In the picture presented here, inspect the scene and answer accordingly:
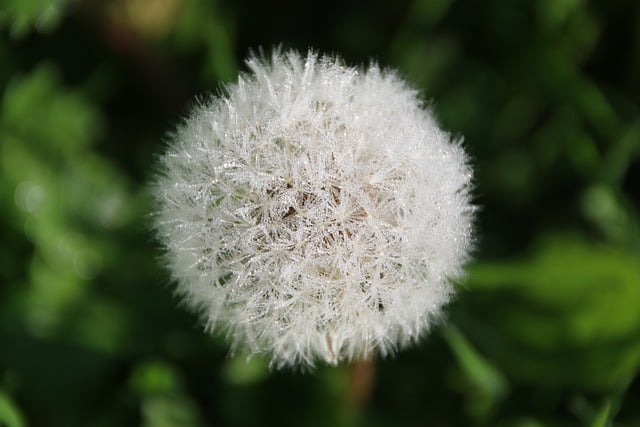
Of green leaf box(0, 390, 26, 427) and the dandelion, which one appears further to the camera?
green leaf box(0, 390, 26, 427)

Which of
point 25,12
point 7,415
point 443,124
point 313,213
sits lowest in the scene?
point 7,415

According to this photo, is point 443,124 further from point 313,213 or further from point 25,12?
point 25,12

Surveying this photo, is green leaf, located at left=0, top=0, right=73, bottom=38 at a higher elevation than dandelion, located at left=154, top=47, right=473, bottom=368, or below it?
higher

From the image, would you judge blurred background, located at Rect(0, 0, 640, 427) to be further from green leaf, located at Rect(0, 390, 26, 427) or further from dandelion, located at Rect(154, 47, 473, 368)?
dandelion, located at Rect(154, 47, 473, 368)

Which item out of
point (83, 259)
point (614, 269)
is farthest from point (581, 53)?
point (83, 259)

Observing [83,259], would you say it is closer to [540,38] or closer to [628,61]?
[540,38]

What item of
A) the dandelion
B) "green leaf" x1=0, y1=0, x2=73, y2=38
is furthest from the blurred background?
the dandelion

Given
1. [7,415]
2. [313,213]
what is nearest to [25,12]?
[7,415]
